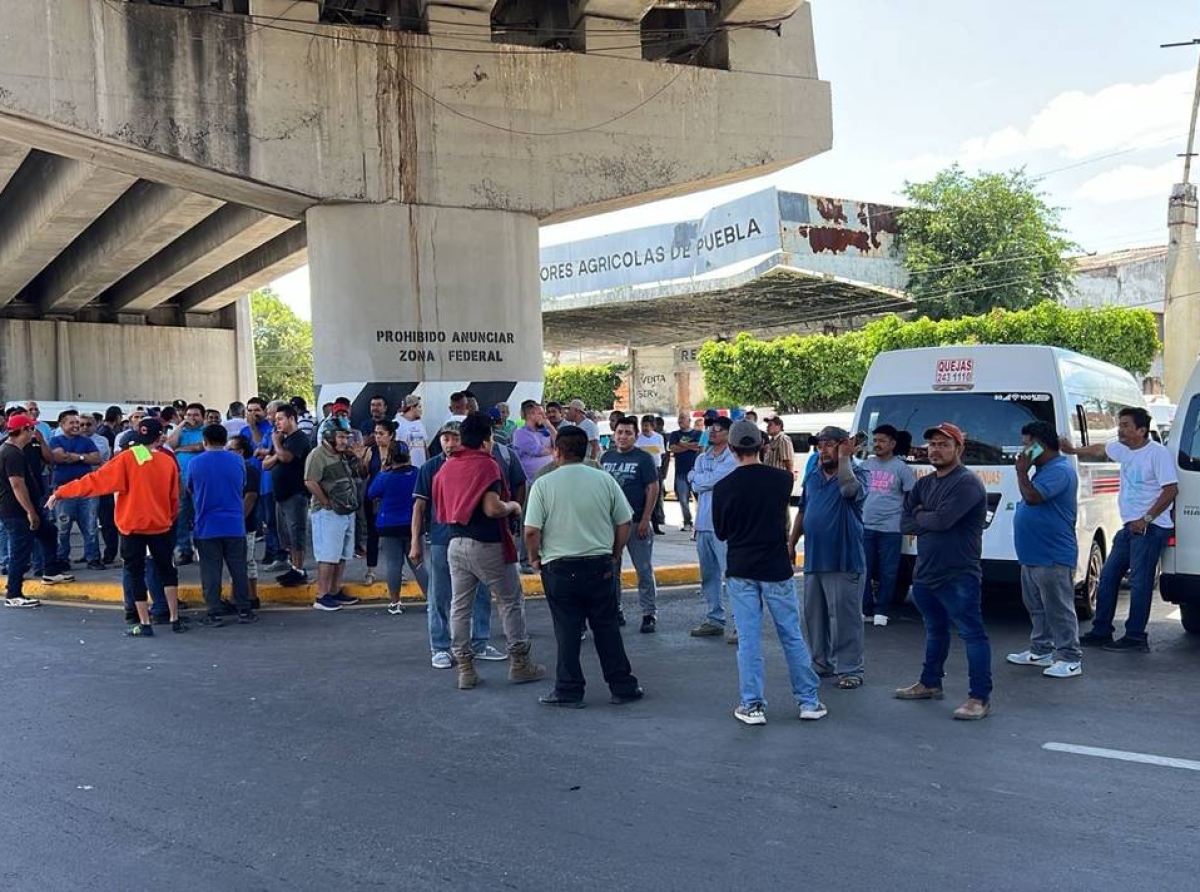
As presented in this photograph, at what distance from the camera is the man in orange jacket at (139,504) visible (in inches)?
344

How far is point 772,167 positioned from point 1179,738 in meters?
10.6

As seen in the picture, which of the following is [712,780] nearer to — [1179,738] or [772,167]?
[1179,738]

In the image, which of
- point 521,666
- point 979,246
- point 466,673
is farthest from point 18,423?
point 979,246

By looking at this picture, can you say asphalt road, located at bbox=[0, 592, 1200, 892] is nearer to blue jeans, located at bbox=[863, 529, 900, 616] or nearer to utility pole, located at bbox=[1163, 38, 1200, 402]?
blue jeans, located at bbox=[863, 529, 900, 616]

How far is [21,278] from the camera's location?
87.1 feet

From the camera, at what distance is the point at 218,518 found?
30.3 feet

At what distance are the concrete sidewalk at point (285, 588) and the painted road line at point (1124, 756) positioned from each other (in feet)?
19.6

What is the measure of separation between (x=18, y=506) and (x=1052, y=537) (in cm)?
929

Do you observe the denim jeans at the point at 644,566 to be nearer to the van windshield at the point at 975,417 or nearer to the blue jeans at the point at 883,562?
the blue jeans at the point at 883,562

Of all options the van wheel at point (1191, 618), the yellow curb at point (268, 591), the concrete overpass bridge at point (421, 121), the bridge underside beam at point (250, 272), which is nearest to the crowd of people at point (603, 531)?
the yellow curb at point (268, 591)

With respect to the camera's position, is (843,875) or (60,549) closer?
(843,875)

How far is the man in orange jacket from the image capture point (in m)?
8.75

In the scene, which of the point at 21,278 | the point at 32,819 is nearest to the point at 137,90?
the point at 32,819

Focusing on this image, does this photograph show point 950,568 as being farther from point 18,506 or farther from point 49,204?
point 49,204
